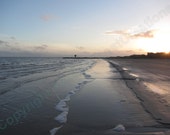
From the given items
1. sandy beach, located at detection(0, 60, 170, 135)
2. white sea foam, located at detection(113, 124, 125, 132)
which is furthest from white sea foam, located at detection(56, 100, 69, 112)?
white sea foam, located at detection(113, 124, 125, 132)

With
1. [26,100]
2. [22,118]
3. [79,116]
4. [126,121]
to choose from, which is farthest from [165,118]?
[26,100]

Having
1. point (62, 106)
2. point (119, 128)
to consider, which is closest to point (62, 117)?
point (62, 106)

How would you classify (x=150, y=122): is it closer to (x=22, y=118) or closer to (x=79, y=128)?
(x=79, y=128)

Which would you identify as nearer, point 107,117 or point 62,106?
point 107,117

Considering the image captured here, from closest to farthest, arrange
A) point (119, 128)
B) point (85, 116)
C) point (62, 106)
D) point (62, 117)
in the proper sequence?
point (119, 128), point (62, 117), point (85, 116), point (62, 106)

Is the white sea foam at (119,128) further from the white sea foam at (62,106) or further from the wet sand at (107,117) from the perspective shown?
the white sea foam at (62,106)

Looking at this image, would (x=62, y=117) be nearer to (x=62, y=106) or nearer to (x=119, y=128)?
(x=62, y=106)

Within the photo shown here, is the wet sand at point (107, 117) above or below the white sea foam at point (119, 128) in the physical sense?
below

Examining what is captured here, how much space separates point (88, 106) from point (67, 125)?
2.92m

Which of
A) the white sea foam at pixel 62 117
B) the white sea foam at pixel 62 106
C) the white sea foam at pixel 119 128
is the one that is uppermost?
the white sea foam at pixel 119 128

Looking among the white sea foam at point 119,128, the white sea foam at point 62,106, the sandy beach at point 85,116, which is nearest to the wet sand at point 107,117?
the sandy beach at point 85,116

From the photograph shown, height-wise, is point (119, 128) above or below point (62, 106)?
above

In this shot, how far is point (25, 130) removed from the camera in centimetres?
674

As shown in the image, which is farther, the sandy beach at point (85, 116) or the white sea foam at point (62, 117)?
the white sea foam at point (62, 117)
